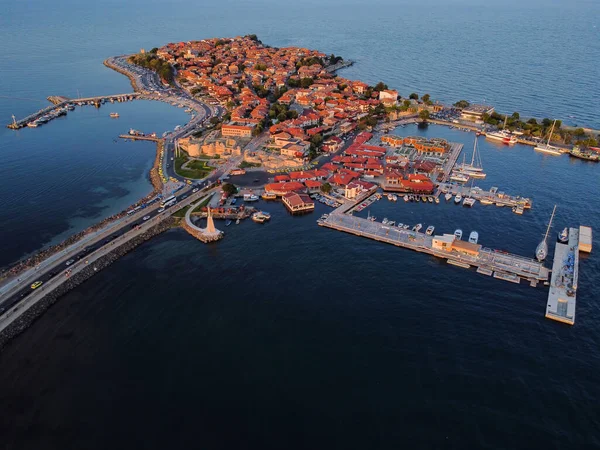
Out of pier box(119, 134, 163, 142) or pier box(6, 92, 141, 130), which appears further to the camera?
pier box(6, 92, 141, 130)

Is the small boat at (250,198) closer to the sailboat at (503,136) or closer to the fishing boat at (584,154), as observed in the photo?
the sailboat at (503,136)

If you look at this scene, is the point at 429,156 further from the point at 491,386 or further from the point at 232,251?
the point at 491,386

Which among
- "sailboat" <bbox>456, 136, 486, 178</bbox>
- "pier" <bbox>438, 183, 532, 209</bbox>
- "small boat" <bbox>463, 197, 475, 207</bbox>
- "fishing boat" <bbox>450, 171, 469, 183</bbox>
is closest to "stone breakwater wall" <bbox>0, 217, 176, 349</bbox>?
"small boat" <bbox>463, 197, 475, 207</bbox>

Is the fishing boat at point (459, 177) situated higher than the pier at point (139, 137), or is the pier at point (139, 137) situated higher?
the fishing boat at point (459, 177)

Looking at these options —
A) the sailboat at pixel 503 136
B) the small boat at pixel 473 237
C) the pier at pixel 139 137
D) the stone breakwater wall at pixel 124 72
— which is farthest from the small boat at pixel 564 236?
the stone breakwater wall at pixel 124 72

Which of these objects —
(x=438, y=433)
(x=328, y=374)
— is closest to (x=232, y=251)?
(x=328, y=374)

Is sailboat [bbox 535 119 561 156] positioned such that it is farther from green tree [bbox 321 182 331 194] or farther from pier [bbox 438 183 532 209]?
green tree [bbox 321 182 331 194]

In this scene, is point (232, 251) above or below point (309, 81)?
below
